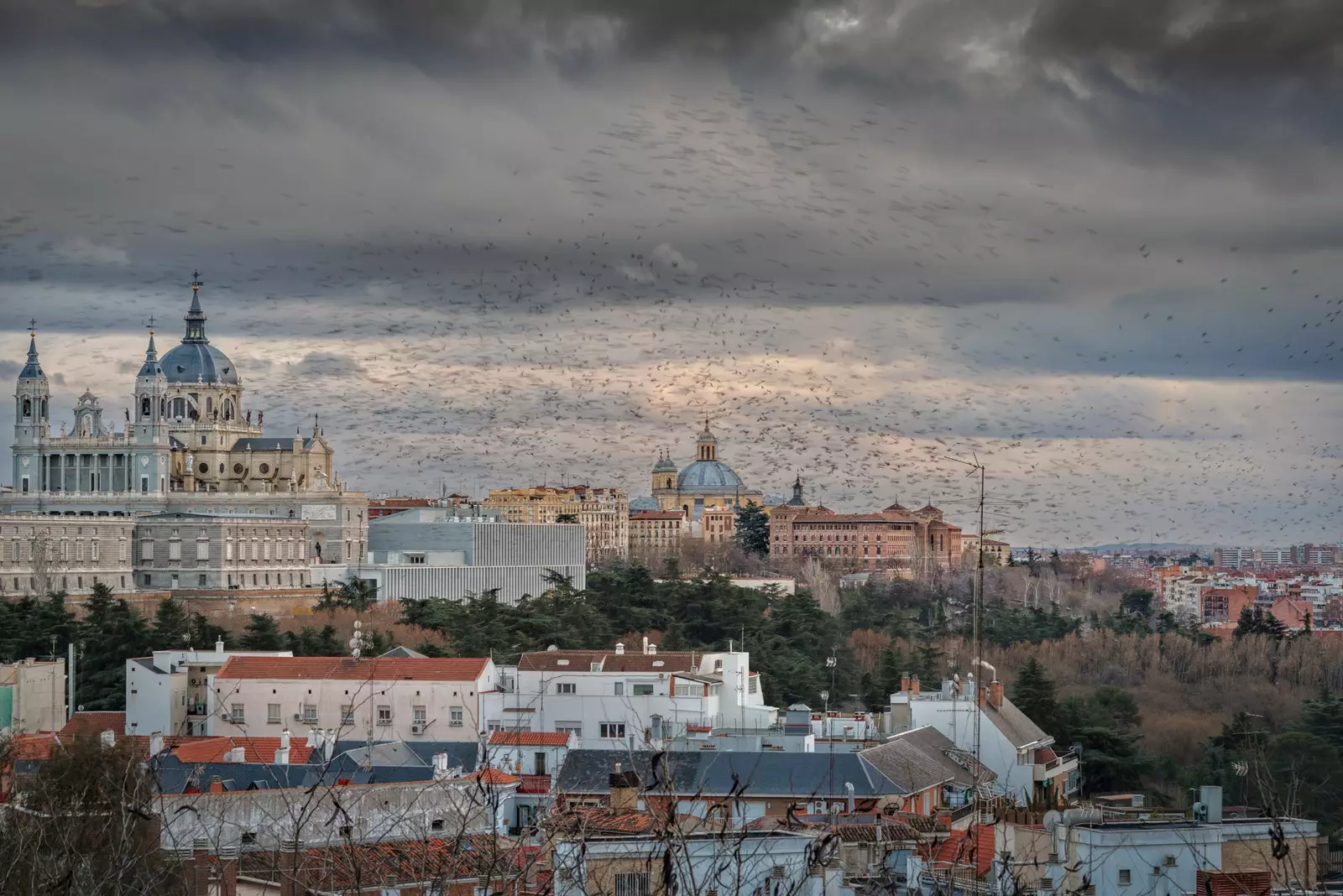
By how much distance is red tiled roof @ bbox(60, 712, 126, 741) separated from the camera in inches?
1659

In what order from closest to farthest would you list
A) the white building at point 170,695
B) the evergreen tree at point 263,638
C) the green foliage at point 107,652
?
the white building at point 170,695
the green foliage at point 107,652
the evergreen tree at point 263,638

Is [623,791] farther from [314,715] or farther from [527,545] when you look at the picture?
[527,545]

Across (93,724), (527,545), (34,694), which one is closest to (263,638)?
(34,694)

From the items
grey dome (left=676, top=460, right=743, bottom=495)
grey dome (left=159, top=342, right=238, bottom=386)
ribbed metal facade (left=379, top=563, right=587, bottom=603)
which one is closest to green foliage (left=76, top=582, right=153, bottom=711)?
ribbed metal facade (left=379, top=563, right=587, bottom=603)

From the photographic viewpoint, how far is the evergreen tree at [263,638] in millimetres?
69062

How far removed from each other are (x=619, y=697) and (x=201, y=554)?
5400cm

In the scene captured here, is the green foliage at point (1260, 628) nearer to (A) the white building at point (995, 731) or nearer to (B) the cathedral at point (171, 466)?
(A) the white building at point (995, 731)

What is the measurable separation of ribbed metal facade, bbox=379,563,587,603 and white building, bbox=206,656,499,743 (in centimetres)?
4620

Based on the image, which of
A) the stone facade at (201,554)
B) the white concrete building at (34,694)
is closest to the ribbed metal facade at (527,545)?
the stone facade at (201,554)

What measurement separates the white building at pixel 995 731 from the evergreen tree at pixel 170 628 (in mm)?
23308

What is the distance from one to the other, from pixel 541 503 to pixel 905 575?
41.5 m

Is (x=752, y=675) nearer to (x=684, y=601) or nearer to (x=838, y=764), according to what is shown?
(x=838, y=764)

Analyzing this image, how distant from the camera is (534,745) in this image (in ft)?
136

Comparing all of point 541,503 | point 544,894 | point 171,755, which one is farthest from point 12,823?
point 541,503
